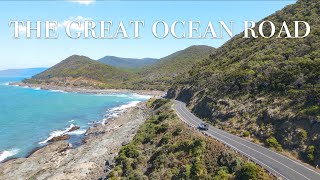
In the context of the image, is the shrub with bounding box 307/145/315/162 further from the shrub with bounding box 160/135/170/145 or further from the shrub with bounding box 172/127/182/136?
the shrub with bounding box 160/135/170/145

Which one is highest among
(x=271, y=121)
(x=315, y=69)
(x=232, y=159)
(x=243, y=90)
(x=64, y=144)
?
(x=315, y=69)

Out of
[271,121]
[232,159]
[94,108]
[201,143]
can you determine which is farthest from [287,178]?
[94,108]

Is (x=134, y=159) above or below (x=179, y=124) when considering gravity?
below

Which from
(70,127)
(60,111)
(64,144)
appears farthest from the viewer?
(60,111)

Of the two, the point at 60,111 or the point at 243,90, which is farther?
the point at 60,111

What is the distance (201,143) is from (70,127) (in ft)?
189

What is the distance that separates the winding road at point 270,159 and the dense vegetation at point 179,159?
76.3 inches

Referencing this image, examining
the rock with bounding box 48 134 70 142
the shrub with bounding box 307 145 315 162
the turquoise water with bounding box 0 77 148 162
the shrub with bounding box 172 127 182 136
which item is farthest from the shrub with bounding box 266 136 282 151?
the rock with bounding box 48 134 70 142

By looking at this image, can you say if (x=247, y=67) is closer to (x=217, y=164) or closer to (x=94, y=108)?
(x=217, y=164)

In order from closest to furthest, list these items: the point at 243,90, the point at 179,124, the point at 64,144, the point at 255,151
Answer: the point at 255,151 < the point at 179,124 < the point at 243,90 < the point at 64,144

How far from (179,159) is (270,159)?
11.6 metres

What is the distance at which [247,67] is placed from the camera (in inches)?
2566

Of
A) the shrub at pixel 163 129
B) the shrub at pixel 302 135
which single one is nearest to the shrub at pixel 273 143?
the shrub at pixel 302 135

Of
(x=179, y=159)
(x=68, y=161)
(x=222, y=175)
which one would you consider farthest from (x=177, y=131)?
(x=68, y=161)
